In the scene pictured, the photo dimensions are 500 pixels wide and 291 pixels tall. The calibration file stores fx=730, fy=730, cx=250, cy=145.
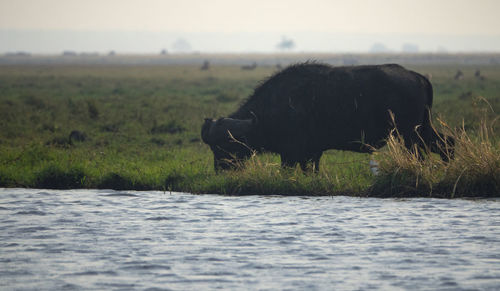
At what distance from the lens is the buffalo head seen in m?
12.0

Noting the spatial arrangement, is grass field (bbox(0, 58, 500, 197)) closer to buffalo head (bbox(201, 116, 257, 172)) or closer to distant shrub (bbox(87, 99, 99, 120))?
buffalo head (bbox(201, 116, 257, 172))

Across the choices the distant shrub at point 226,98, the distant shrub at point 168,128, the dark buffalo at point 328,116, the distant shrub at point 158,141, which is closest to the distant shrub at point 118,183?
the dark buffalo at point 328,116

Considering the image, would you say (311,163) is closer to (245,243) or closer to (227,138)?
(227,138)

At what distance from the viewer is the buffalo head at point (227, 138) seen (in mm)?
12031

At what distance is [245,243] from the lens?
27.6ft

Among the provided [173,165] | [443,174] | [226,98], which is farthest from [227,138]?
[226,98]

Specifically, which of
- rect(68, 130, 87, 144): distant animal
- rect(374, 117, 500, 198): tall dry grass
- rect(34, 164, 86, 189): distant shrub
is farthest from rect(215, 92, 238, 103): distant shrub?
rect(374, 117, 500, 198): tall dry grass

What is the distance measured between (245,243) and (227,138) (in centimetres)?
388

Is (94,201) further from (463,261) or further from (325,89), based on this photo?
(463,261)

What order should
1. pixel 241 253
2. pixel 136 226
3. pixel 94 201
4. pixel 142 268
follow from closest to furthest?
pixel 142 268 < pixel 241 253 < pixel 136 226 < pixel 94 201

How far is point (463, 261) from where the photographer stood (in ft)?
24.8

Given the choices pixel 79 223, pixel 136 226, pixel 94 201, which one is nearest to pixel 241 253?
pixel 136 226

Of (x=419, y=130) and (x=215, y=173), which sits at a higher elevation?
(x=419, y=130)

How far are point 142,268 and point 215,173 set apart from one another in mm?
4990
